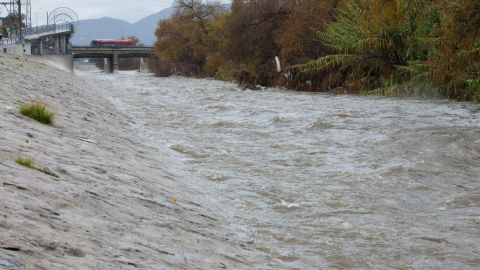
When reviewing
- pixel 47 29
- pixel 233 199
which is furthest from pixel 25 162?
pixel 47 29

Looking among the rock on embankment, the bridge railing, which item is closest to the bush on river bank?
the rock on embankment

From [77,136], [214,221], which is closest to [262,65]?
[77,136]

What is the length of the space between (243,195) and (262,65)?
39888 mm

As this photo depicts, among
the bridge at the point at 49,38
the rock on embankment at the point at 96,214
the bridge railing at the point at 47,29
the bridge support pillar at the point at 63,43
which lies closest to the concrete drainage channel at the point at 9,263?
the rock on embankment at the point at 96,214

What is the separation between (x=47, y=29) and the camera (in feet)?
334

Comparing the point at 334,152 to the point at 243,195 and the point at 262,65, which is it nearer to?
the point at 243,195

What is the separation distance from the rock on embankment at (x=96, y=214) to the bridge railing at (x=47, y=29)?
3258 inches

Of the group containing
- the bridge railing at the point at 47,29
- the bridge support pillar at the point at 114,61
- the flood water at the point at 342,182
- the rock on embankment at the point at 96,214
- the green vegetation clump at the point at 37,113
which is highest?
the bridge railing at the point at 47,29

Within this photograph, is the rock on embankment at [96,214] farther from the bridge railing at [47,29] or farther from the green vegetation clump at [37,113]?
the bridge railing at [47,29]

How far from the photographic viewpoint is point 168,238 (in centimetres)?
550

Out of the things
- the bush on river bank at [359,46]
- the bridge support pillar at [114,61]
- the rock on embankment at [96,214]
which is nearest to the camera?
the rock on embankment at [96,214]

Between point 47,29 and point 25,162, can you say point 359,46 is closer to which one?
point 25,162

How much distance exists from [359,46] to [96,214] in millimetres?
29242

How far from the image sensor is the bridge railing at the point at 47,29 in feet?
289
